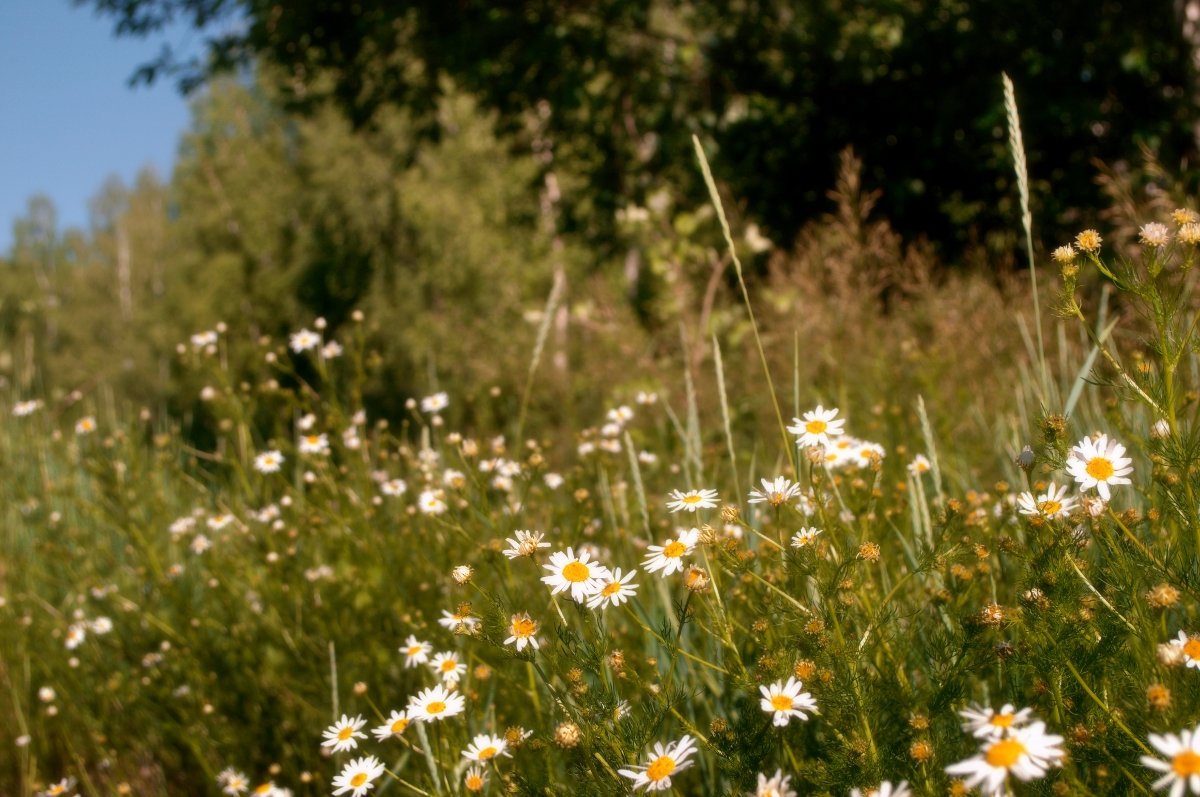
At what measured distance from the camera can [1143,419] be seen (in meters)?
2.07

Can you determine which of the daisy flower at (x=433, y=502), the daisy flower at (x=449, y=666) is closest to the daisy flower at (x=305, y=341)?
the daisy flower at (x=433, y=502)

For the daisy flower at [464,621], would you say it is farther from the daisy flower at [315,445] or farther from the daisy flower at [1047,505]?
the daisy flower at [315,445]

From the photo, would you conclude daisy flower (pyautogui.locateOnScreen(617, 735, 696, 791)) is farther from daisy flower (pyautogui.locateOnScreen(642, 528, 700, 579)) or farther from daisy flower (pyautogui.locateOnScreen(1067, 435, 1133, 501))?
daisy flower (pyautogui.locateOnScreen(1067, 435, 1133, 501))

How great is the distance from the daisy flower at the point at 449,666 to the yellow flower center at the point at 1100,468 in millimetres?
892

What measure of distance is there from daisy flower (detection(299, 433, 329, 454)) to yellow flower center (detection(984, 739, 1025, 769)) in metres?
1.76

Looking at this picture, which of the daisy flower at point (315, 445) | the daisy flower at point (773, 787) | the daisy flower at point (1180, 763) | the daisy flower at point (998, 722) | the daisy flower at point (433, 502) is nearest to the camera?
the daisy flower at point (1180, 763)

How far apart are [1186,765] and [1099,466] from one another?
1.54 ft

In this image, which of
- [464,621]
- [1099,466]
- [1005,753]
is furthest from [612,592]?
[1099,466]

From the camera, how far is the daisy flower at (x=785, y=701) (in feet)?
3.68

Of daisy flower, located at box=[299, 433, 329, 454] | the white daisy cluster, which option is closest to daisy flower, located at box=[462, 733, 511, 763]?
the white daisy cluster

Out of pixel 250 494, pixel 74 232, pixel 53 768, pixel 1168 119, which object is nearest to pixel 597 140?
pixel 1168 119

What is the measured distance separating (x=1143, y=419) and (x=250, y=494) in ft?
7.05

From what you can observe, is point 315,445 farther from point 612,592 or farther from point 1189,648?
point 1189,648

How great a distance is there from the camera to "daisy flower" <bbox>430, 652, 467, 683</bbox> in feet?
4.62
